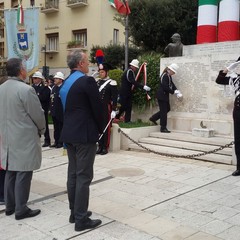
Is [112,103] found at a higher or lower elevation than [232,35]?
lower

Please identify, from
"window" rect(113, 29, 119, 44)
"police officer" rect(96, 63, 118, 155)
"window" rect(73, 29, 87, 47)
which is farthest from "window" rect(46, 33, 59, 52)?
"police officer" rect(96, 63, 118, 155)

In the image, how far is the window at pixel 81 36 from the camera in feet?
104

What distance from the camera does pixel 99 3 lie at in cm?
3016

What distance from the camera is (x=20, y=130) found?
4.50 meters

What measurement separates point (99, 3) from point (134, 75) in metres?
21.4

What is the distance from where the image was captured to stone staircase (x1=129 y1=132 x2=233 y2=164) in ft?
24.9

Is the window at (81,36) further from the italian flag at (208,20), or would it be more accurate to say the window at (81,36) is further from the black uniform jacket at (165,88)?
the black uniform jacket at (165,88)

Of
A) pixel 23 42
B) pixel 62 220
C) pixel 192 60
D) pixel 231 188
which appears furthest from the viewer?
pixel 23 42

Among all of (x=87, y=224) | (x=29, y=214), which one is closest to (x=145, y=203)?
(x=87, y=224)

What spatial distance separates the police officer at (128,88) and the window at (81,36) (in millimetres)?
21905

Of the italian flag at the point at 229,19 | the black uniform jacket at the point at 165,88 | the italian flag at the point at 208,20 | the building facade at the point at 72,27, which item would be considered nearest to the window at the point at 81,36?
the building facade at the point at 72,27

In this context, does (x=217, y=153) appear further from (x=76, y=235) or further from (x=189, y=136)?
(x=76, y=235)

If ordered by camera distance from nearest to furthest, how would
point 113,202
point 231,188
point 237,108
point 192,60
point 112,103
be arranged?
point 113,202
point 231,188
point 237,108
point 112,103
point 192,60

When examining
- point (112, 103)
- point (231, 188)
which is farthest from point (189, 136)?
point (231, 188)
